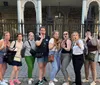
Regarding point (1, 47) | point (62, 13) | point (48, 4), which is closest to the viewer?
point (1, 47)

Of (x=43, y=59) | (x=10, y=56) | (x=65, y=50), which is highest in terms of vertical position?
(x=65, y=50)

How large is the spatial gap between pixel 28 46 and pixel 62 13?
1879 cm

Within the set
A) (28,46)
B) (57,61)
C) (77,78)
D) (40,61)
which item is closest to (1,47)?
(28,46)

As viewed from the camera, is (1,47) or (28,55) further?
(28,55)

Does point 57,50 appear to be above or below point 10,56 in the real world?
above

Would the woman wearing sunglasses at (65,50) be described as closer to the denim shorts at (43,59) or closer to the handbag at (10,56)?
the denim shorts at (43,59)

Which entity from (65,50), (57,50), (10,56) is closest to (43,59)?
(57,50)

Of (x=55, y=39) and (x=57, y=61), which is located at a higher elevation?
(x=55, y=39)

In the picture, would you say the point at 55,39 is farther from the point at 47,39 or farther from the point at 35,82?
the point at 35,82

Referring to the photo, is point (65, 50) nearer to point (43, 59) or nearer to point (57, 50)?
point (57, 50)

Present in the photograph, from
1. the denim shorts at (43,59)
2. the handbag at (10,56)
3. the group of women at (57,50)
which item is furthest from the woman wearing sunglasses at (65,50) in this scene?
the handbag at (10,56)

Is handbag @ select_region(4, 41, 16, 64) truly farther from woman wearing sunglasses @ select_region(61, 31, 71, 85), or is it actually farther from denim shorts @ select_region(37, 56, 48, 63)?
woman wearing sunglasses @ select_region(61, 31, 71, 85)

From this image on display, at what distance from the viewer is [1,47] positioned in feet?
20.5

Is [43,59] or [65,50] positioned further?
[43,59]
